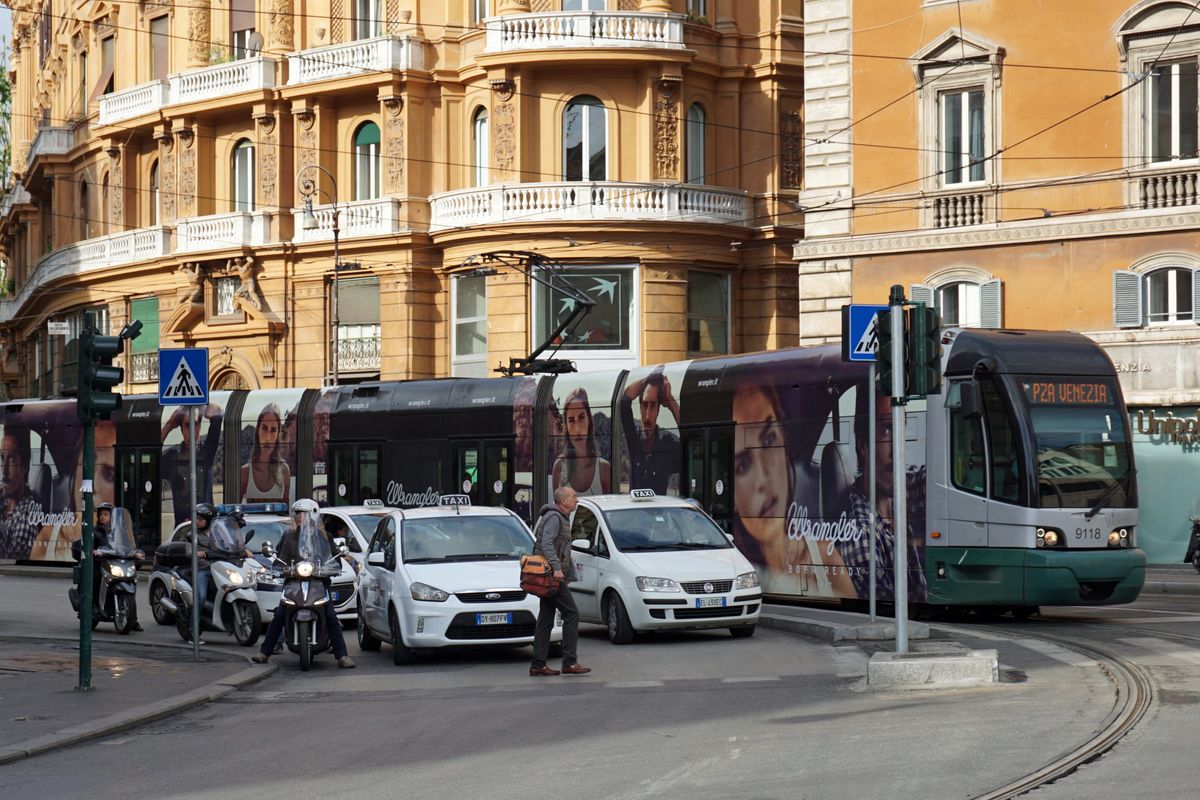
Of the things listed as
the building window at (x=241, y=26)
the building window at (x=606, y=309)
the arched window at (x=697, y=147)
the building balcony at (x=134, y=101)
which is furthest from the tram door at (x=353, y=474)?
the building balcony at (x=134, y=101)

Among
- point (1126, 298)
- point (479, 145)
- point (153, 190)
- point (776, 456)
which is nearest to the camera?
point (776, 456)

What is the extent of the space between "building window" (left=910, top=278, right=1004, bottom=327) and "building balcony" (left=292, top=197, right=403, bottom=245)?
15.5 meters

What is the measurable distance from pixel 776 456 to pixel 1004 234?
9.15 meters

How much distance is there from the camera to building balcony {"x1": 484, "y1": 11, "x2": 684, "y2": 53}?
133 ft

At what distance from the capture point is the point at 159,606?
23.1 meters

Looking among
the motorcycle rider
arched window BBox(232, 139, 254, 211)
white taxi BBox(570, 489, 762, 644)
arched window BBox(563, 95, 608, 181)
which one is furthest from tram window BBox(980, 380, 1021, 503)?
arched window BBox(232, 139, 254, 211)

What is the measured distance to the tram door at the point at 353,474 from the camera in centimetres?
2972

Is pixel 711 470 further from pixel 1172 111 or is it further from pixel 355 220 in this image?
pixel 355 220

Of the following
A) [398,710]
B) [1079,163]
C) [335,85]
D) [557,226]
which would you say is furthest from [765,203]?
[398,710]

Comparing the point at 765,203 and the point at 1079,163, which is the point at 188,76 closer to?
the point at 765,203

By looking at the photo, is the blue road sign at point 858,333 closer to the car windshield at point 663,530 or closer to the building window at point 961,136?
the car windshield at point 663,530

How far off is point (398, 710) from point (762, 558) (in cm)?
1005

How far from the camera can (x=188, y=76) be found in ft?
155

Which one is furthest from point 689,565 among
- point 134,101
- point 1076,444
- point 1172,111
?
point 134,101
